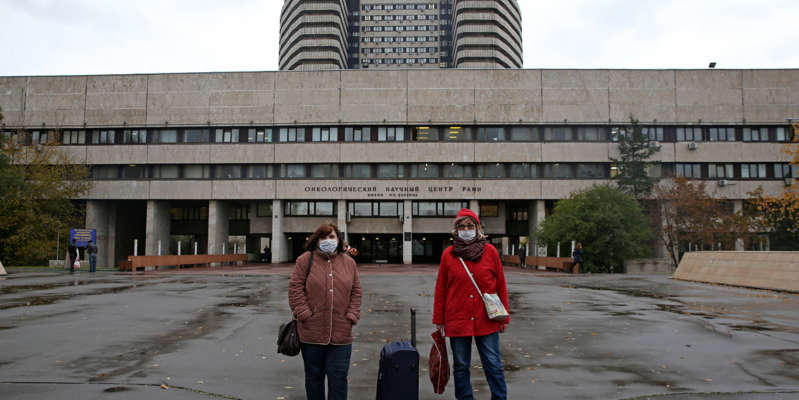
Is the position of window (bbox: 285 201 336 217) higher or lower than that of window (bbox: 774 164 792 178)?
lower

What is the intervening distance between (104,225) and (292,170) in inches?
773

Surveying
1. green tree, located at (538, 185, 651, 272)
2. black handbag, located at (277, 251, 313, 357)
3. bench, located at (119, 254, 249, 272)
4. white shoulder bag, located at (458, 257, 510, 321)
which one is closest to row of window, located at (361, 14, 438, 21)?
bench, located at (119, 254, 249, 272)

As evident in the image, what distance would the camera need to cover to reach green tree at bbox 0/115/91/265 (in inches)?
1531

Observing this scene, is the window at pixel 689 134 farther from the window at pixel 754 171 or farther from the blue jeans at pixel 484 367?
the blue jeans at pixel 484 367

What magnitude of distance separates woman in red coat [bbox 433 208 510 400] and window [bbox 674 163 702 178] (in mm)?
49057

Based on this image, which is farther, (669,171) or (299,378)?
(669,171)

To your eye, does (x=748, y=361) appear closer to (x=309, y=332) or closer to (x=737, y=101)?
(x=309, y=332)

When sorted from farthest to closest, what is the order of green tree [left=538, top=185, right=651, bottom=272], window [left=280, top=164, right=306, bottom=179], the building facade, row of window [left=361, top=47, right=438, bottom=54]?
row of window [left=361, top=47, right=438, bottom=54] → window [left=280, top=164, right=306, bottom=179] → the building facade → green tree [left=538, top=185, right=651, bottom=272]

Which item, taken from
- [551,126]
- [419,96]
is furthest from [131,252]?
[551,126]

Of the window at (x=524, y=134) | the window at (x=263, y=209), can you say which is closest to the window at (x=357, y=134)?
the window at (x=263, y=209)

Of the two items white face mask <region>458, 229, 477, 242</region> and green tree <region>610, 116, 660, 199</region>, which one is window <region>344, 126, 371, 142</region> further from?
white face mask <region>458, 229, 477, 242</region>

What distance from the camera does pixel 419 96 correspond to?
48625mm

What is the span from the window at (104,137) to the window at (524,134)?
1465 inches

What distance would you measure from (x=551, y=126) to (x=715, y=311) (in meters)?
37.6
